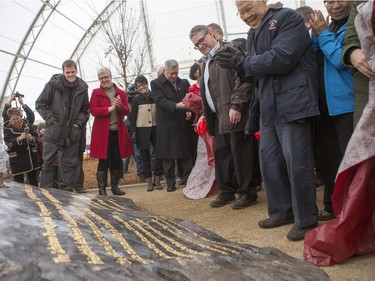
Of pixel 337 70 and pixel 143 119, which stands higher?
pixel 337 70

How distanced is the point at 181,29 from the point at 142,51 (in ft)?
6.22

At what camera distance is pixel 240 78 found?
3.54 meters

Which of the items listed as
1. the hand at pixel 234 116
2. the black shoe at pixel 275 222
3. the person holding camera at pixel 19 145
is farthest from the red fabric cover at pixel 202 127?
the person holding camera at pixel 19 145

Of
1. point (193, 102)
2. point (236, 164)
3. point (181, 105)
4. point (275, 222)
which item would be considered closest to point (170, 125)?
point (181, 105)

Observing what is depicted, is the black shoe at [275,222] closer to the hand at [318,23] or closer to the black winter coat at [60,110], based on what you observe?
the hand at [318,23]

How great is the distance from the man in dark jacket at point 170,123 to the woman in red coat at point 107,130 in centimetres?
43

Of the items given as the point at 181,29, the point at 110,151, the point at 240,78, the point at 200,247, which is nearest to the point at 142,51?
the point at 181,29

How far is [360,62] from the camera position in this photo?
2295 mm

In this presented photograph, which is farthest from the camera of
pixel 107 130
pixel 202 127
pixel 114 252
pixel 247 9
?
pixel 107 130

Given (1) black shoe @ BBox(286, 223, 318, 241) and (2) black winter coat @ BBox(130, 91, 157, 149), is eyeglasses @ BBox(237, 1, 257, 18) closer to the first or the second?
(1) black shoe @ BBox(286, 223, 318, 241)

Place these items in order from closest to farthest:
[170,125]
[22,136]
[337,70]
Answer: [337,70]
[170,125]
[22,136]

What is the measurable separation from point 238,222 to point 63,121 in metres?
2.66

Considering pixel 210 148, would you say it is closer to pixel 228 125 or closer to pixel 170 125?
pixel 170 125

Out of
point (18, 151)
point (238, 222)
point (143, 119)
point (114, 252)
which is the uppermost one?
point (143, 119)
